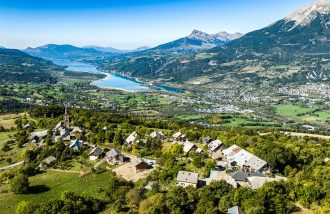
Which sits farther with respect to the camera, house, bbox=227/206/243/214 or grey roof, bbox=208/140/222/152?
grey roof, bbox=208/140/222/152

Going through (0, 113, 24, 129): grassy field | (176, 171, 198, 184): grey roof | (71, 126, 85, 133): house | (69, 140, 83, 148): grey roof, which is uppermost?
(176, 171, 198, 184): grey roof

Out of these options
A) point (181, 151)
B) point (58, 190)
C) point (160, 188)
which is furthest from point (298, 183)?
point (58, 190)

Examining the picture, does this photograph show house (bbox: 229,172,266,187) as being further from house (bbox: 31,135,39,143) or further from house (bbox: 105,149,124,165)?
house (bbox: 31,135,39,143)

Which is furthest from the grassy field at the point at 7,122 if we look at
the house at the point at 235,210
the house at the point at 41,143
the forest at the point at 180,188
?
the house at the point at 235,210

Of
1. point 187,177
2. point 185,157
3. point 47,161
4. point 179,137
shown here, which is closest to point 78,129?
point 47,161

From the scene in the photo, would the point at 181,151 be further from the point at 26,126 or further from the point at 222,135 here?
the point at 26,126

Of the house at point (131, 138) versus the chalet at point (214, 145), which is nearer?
the chalet at point (214, 145)

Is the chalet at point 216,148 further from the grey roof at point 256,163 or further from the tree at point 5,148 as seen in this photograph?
the tree at point 5,148

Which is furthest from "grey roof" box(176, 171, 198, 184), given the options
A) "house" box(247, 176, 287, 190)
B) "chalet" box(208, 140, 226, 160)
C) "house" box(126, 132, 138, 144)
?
"house" box(126, 132, 138, 144)
